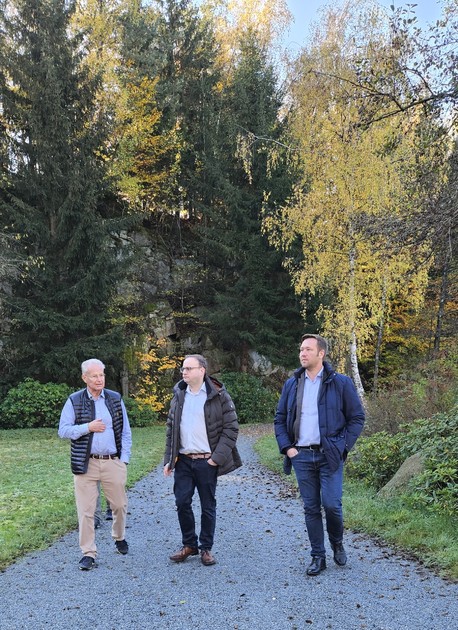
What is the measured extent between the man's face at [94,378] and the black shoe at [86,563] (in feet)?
4.93

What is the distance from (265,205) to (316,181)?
5.15 m

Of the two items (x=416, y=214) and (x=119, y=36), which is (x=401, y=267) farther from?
(x=119, y=36)

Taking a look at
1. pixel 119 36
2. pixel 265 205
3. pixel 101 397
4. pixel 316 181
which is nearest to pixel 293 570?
pixel 101 397

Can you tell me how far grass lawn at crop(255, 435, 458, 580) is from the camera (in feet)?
15.4

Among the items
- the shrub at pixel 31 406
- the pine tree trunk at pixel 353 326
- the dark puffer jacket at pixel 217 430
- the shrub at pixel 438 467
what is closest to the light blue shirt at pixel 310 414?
the dark puffer jacket at pixel 217 430

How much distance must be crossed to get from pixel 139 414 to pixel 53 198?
9003mm

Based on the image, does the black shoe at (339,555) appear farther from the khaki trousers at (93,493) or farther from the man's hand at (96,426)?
the man's hand at (96,426)

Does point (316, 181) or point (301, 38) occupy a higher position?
point (301, 38)

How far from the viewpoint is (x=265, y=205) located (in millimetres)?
21797

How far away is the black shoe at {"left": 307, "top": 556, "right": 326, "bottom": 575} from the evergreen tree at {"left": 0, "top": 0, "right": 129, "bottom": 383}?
15268 millimetres

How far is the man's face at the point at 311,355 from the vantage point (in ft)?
15.3

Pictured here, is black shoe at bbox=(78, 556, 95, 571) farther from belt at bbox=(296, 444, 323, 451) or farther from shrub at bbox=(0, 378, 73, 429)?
shrub at bbox=(0, 378, 73, 429)

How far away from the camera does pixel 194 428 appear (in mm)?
4875

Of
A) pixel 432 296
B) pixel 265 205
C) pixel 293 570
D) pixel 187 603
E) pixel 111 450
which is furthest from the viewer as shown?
pixel 432 296
